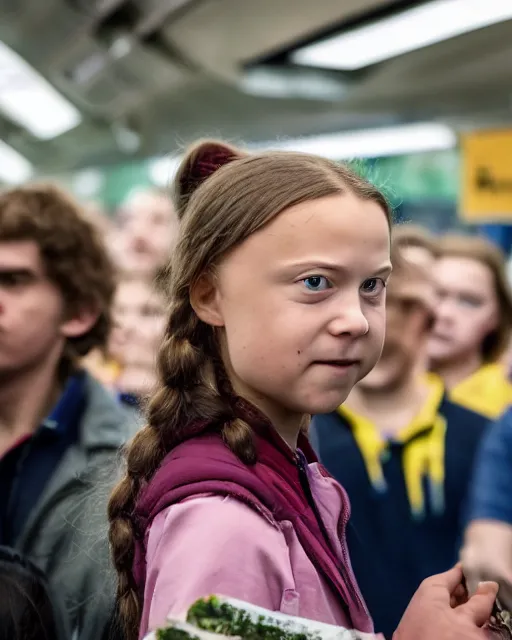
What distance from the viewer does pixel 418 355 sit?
53.7 inches

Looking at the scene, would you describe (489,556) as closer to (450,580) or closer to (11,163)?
(450,580)

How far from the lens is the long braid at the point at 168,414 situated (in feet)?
2.24

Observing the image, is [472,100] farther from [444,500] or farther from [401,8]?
[444,500]

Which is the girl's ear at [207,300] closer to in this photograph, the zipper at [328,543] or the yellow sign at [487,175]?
the zipper at [328,543]

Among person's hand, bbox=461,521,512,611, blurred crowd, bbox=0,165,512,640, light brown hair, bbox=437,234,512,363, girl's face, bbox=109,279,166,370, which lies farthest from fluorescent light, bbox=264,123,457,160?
person's hand, bbox=461,521,512,611

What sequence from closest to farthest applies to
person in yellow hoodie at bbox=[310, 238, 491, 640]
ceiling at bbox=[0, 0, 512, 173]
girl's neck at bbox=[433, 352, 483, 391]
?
person in yellow hoodie at bbox=[310, 238, 491, 640] → ceiling at bbox=[0, 0, 512, 173] → girl's neck at bbox=[433, 352, 483, 391]

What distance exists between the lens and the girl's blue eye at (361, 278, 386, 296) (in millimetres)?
657

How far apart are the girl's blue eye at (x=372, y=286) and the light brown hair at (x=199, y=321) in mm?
55

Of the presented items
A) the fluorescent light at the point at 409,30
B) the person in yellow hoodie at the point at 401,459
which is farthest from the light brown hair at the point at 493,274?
the person in yellow hoodie at the point at 401,459

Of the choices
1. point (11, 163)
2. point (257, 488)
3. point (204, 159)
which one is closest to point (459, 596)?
point (257, 488)

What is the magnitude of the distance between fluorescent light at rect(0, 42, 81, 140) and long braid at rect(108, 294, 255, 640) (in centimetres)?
276

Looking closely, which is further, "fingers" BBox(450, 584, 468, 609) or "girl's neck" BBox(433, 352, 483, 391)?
"girl's neck" BBox(433, 352, 483, 391)

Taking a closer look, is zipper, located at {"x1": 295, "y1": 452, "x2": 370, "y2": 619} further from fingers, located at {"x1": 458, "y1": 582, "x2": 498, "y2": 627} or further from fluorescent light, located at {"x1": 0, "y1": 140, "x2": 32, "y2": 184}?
fluorescent light, located at {"x1": 0, "y1": 140, "x2": 32, "y2": 184}

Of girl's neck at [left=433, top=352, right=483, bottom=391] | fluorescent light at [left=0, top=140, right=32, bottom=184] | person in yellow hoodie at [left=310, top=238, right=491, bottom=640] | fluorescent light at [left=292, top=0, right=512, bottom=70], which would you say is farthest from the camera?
fluorescent light at [left=0, top=140, right=32, bottom=184]
